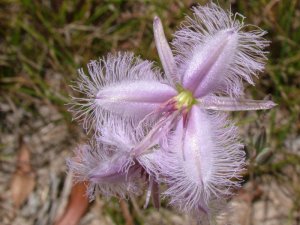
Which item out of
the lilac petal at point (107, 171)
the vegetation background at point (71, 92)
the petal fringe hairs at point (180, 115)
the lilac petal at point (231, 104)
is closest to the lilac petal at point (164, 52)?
the petal fringe hairs at point (180, 115)

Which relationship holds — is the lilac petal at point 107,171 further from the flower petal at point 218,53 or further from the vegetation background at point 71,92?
the vegetation background at point 71,92

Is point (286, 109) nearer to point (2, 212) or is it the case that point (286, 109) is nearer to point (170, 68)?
point (170, 68)

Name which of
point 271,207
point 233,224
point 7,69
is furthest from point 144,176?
point 7,69

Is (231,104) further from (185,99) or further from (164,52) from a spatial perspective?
(164,52)

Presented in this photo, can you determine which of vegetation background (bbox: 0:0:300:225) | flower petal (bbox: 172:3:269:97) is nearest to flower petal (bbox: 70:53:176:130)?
flower petal (bbox: 172:3:269:97)

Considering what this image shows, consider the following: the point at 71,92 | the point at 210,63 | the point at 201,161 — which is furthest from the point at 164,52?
the point at 71,92

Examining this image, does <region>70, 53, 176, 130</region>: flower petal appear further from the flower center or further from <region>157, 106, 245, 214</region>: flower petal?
<region>157, 106, 245, 214</region>: flower petal
